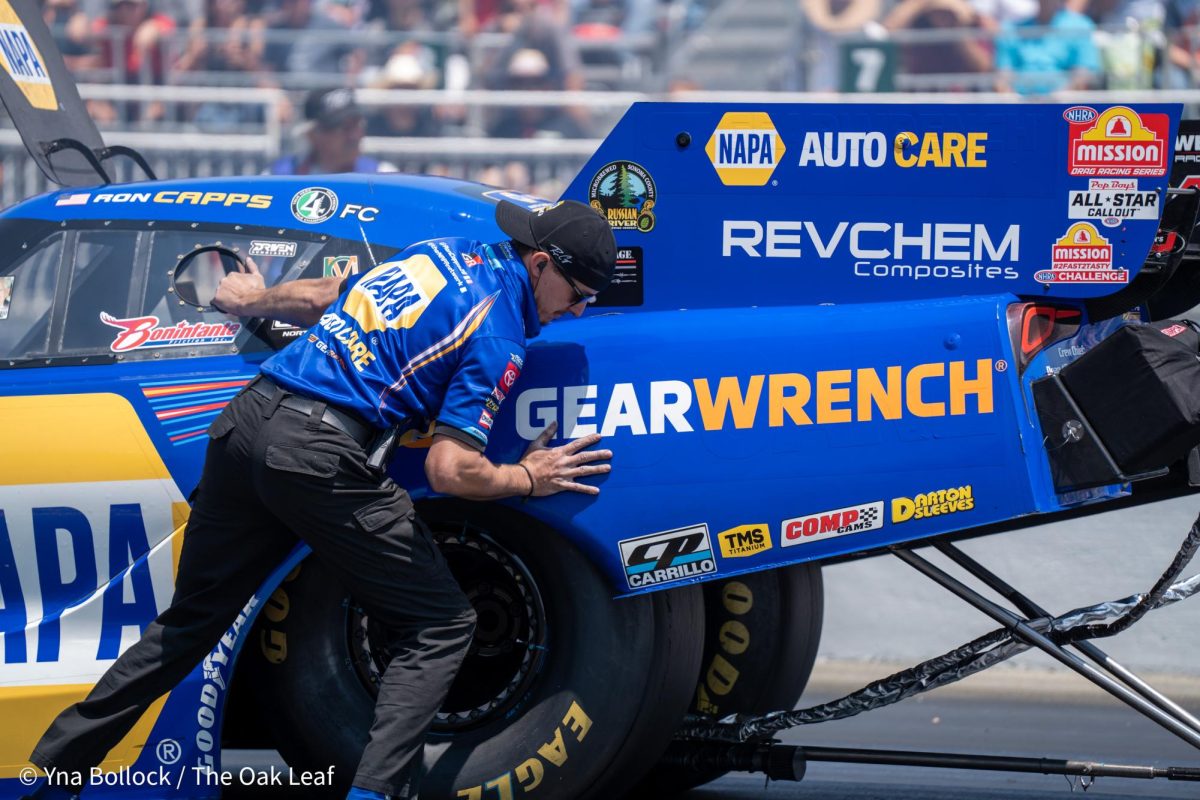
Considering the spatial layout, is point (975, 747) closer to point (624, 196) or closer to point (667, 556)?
point (667, 556)

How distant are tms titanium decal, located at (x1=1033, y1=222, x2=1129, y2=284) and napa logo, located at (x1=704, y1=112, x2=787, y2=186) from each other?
0.74 meters

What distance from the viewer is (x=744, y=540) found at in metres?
3.95

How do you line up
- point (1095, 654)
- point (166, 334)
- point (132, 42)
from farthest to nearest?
point (132, 42) → point (166, 334) → point (1095, 654)

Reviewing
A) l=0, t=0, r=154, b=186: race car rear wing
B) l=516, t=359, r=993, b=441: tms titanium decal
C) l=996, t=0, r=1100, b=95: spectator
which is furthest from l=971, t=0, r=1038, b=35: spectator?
l=516, t=359, r=993, b=441: tms titanium decal

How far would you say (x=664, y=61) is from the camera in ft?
41.9

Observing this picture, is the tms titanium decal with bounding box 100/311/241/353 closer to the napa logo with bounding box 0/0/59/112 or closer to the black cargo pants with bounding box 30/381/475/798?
the black cargo pants with bounding box 30/381/475/798

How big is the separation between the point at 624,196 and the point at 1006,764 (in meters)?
1.84

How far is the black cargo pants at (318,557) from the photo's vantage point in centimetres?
395

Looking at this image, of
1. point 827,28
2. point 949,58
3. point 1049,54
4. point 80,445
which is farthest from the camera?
point 827,28

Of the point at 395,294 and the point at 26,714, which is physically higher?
the point at 395,294

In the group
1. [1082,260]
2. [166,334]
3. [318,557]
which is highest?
[1082,260]

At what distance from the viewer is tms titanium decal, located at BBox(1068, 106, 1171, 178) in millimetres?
3787

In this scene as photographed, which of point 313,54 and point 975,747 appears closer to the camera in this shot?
point 975,747

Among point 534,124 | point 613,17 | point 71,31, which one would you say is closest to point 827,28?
point 613,17
